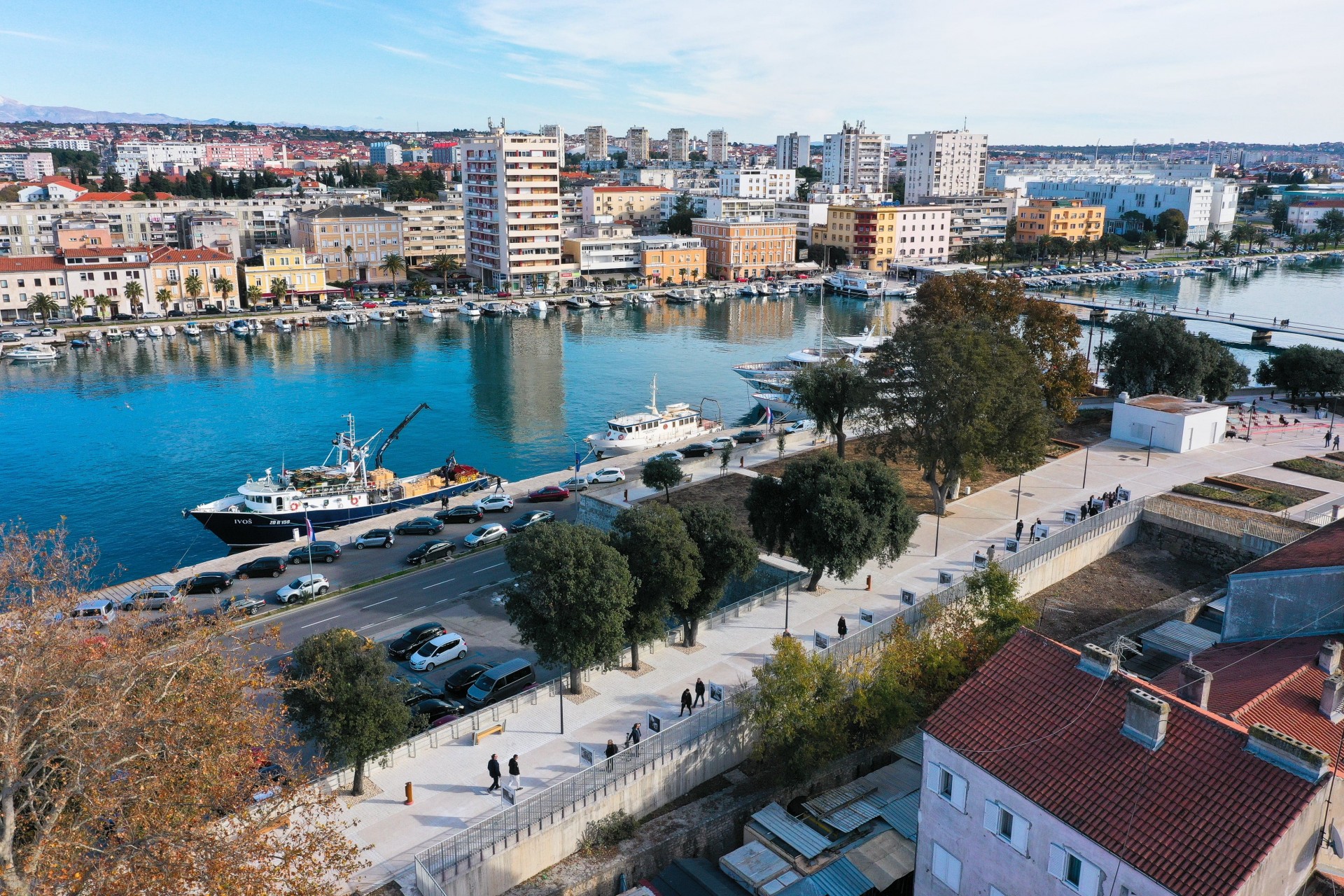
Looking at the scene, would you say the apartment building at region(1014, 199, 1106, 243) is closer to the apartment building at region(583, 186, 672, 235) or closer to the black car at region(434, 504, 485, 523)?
the apartment building at region(583, 186, 672, 235)

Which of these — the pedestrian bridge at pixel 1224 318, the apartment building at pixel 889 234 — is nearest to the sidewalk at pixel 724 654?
the pedestrian bridge at pixel 1224 318

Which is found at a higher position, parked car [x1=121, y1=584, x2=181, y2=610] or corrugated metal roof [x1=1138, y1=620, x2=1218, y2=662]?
corrugated metal roof [x1=1138, y1=620, x2=1218, y2=662]

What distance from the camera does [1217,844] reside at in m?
10.4

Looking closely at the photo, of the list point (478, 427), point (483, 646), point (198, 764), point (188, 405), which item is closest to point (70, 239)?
point (188, 405)

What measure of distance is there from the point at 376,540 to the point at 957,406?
1785 centimetres

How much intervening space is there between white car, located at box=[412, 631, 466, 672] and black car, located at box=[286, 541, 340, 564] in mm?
7846

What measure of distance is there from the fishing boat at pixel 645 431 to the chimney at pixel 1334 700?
32355 mm

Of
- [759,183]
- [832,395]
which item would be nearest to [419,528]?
[832,395]

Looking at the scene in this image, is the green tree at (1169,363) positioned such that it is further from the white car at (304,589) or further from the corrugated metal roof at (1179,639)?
the white car at (304,589)

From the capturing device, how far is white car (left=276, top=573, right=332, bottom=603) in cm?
2562

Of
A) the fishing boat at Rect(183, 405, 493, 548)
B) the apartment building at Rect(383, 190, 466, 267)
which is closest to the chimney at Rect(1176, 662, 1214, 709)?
the fishing boat at Rect(183, 405, 493, 548)

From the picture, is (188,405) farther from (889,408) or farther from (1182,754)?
(1182,754)

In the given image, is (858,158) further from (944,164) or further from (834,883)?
(834,883)

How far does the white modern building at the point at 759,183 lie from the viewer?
130750 mm
